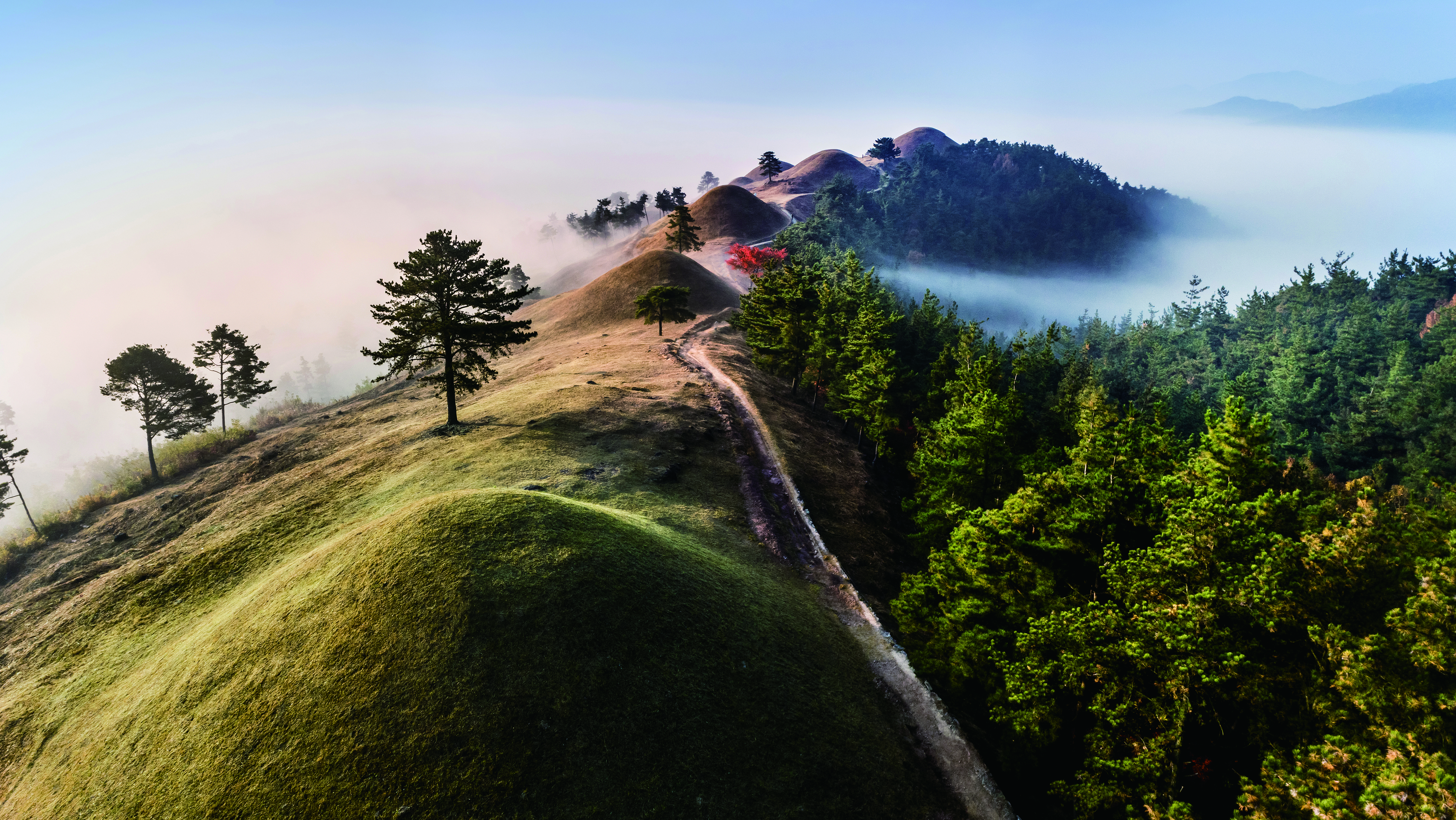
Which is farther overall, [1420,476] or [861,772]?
[1420,476]

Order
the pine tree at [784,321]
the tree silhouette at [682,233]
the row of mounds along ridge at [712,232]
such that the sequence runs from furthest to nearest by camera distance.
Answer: the row of mounds along ridge at [712,232] → the tree silhouette at [682,233] → the pine tree at [784,321]

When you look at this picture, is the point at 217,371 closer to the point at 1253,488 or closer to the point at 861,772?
the point at 861,772

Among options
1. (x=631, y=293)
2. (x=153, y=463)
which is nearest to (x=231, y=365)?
(x=153, y=463)

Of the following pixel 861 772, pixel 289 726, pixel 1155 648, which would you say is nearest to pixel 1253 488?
pixel 1155 648

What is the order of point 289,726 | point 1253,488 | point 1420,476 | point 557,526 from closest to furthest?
point 289,726
point 1253,488
point 557,526
point 1420,476

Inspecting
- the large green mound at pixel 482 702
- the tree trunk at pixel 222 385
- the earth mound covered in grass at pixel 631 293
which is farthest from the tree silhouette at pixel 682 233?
the large green mound at pixel 482 702

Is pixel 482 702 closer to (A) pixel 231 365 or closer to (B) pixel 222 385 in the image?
(B) pixel 222 385

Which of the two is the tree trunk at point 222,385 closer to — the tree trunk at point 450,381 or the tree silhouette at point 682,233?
the tree trunk at point 450,381

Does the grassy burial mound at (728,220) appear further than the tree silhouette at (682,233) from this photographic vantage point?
Yes
